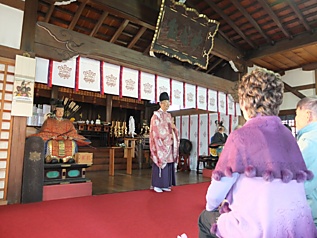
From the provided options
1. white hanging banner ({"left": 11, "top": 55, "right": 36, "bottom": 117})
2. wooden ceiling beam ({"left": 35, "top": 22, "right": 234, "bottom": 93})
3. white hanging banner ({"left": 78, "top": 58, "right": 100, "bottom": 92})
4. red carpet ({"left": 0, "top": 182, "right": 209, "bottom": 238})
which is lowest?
red carpet ({"left": 0, "top": 182, "right": 209, "bottom": 238})

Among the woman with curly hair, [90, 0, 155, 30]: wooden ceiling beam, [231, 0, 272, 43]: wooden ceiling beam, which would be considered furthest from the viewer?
[231, 0, 272, 43]: wooden ceiling beam

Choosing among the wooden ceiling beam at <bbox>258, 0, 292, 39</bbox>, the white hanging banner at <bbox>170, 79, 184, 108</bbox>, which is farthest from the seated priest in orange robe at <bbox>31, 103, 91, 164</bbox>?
the wooden ceiling beam at <bbox>258, 0, 292, 39</bbox>

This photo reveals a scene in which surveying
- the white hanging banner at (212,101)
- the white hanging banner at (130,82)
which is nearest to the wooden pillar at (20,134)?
the white hanging banner at (130,82)

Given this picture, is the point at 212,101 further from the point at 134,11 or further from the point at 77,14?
the point at 77,14

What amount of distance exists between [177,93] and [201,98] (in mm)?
836

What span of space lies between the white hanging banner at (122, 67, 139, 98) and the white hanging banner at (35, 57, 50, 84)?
4.51 feet

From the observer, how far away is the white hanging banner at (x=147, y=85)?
15.8 ft

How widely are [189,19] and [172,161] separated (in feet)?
9.10

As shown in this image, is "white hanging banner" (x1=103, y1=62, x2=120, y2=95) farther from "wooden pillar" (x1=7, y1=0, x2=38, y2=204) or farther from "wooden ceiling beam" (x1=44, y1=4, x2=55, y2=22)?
"wooden ceiling beam" (x1=44, y1=4, x2=55, y2=22)

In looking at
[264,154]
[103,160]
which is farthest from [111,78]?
[264,154]

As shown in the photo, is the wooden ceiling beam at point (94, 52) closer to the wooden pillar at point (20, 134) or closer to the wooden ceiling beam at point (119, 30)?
the wooden pillar at point (20, 134)

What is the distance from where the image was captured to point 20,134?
10.5 feet

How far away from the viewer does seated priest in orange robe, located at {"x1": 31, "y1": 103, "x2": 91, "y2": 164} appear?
12.1ft

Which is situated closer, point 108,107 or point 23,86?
point 23,86
